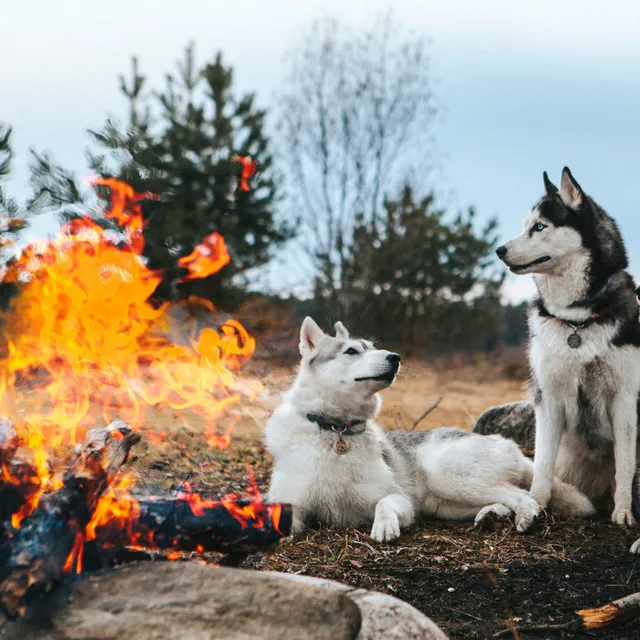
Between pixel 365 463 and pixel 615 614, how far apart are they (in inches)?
89.7

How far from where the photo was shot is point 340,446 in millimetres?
5469

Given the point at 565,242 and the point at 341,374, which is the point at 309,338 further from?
the point at 565,242

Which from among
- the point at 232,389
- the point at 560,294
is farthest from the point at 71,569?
the point at 232,389

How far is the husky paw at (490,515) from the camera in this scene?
534cm

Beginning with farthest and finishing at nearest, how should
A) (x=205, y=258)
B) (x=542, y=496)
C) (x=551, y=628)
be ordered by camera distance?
1. (x=205, y=258)
2. (x=542, y=496)
3. (x=551, y=628)

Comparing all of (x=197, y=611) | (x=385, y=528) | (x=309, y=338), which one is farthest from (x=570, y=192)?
(x=197, y=611)

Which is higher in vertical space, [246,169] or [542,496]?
[246,169]

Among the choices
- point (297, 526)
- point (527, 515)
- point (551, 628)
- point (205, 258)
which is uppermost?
point (205, 258)

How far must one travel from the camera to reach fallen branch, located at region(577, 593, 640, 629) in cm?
349

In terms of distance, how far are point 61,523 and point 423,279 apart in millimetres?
17307

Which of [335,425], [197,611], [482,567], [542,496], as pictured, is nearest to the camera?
[197,611]

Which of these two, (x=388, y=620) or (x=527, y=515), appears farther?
(x=527, y=515)

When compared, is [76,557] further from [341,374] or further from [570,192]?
[570,192]

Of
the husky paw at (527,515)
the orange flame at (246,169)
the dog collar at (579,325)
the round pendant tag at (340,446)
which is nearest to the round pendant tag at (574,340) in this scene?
the dog collar at (579,325)
